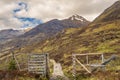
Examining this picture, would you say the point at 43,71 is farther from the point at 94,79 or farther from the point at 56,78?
the point at 94,79

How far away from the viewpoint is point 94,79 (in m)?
23.8

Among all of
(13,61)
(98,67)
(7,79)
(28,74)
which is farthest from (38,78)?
(13,61)

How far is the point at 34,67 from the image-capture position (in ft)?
107

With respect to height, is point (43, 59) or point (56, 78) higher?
point (43, 59)

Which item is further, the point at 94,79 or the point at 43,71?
the point at 43,71

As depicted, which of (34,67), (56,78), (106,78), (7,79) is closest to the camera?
(106,78)

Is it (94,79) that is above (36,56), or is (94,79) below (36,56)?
below

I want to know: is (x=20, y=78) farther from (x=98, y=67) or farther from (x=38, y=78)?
(x=98, y=67)

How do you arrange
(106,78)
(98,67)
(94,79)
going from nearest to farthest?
1. (106,78)
2. (94,79)
3. (98,67)

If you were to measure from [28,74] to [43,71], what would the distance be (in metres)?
3.33

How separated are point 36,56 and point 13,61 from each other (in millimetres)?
8050

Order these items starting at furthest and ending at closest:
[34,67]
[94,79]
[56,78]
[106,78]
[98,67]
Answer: [34,67]
[56,78]
[98,67]
[94,79]
[106,78]

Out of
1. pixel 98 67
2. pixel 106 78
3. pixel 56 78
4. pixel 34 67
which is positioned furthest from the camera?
pixel 34 67

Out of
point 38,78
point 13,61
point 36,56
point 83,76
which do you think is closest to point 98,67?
point 83,76
